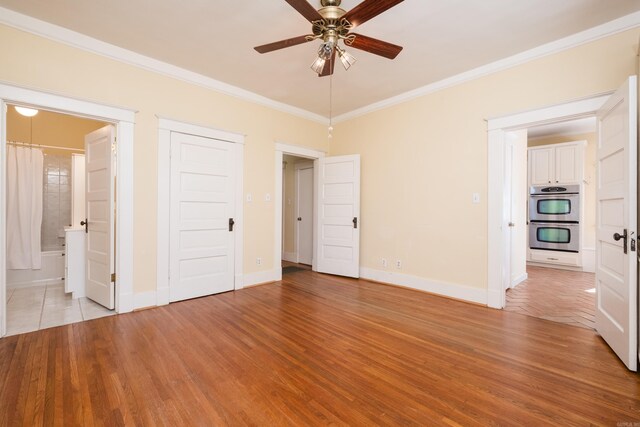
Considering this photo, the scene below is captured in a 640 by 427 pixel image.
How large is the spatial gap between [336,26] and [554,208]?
20.1ft

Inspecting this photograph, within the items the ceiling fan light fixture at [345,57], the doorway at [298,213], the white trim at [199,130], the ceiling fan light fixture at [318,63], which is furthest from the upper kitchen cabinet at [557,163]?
the white trim at [199,130]

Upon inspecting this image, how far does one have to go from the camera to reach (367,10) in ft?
6.29

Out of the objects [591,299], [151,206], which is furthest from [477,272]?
[151,206]

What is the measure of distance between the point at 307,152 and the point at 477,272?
10.7 feet

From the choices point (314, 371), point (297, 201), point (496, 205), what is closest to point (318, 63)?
point (314, 371)

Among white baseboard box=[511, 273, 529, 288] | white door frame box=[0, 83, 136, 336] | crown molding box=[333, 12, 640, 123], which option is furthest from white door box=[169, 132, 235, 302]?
white baseboard box=[511, 273, 529, 288]

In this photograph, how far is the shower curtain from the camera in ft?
13.6

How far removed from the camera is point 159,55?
3.23 m

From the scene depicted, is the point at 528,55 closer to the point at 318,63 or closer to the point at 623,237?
the point at 623,237

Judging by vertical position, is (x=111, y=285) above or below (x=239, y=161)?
below

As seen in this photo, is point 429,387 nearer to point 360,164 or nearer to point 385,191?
point 385,191

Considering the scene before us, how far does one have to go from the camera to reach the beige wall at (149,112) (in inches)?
104

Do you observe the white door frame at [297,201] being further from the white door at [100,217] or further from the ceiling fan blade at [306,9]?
the ceiling fan blade at [306,9]

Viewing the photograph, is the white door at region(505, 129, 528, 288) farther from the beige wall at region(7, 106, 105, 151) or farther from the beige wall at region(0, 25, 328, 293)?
the beige wall at region(7, 106, 105, 151)
